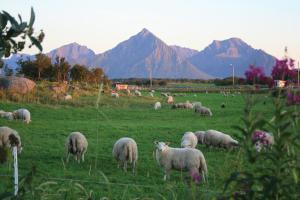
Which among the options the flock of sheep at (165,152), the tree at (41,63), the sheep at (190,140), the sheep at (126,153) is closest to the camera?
the flock of sheep at (165,152)

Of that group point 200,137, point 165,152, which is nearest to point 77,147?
point 165,152

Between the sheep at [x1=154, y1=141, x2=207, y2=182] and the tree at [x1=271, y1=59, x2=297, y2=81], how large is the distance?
10515mm

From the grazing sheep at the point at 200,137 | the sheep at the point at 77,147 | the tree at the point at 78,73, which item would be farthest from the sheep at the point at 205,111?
the tree at the point at 78,73

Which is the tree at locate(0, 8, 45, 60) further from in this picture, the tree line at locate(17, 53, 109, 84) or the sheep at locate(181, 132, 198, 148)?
the tree line at locate(17, 53, 109, 84)

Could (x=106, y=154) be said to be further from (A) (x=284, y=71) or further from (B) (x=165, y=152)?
(A) (x=284, y=71)

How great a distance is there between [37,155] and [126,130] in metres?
9.49

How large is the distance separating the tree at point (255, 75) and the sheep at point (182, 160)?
34.5 feet

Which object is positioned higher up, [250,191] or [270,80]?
[270,80]

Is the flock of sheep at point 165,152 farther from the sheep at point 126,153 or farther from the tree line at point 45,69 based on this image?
the tree line at point 45,69

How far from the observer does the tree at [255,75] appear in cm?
304

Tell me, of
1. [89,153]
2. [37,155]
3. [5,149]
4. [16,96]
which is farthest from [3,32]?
[16,96]

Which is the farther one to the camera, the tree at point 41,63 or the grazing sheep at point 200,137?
the tree at point 41,63

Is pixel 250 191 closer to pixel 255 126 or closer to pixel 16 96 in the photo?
pixel 255 126

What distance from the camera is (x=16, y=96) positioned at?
39250 mm
